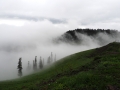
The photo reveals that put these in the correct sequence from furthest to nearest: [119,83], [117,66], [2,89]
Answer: [2,89]
[117,66]
[119,83]

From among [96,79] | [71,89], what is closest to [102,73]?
[96,79]

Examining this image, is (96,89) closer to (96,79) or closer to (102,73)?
(96,79)

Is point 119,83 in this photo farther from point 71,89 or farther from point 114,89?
point 71,89

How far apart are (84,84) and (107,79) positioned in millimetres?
4945

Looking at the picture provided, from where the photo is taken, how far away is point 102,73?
120 feet

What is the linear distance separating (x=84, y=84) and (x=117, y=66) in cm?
1380

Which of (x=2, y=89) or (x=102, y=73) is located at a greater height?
(x=102, y=73)

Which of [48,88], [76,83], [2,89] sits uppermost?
[76,83]

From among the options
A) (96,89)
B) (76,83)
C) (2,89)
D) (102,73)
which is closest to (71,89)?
(76,83)

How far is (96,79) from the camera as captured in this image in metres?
32.3

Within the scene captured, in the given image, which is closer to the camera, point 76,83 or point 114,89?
point 114,89

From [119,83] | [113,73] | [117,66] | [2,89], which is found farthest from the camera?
[2,89]

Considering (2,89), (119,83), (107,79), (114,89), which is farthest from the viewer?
(2,89)

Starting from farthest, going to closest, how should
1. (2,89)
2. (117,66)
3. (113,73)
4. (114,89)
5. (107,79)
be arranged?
(2,89), (117,66), (113,73), (107,79), (114,89)
